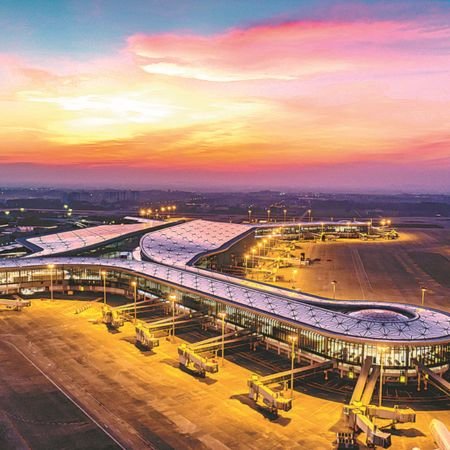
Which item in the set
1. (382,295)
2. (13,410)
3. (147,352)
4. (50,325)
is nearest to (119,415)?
(13,410)

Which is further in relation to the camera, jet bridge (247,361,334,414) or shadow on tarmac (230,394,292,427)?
jet bridge (247,361,334,414)

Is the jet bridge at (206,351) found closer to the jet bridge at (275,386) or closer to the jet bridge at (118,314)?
the jet bridge at (275,386)

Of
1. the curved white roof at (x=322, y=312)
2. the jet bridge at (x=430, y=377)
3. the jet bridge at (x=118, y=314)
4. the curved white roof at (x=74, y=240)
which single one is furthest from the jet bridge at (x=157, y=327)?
the curved white roof at (x=74, y=240)

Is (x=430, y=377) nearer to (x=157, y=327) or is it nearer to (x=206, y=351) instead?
(x=206, y=351)

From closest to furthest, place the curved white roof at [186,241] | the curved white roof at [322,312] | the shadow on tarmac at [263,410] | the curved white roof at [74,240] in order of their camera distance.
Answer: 1. the shadow on tarmac at [263,410]
2. the curved white roof at [322,312]
3. the curved white roof at [186,241]
4. the curved white roof at [74,240]

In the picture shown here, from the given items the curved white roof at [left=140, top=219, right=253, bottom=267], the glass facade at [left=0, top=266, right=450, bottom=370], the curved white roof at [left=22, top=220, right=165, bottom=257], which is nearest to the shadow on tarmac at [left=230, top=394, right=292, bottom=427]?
the glass facade at [left=0, top=266, right=450, bottom=370]

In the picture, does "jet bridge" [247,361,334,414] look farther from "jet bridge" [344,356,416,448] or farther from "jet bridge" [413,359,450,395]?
"jet bridge" [413,359,450,395]
